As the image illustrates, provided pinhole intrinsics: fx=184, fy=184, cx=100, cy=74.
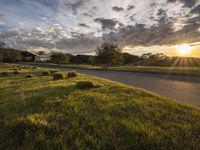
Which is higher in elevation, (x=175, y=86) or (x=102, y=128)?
(x=102, y=128)

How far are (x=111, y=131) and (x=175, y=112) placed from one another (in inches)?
105

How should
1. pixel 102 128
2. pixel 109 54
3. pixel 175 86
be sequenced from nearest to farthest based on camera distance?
pixel 102 128, pixel 175 86, pixel 109 54

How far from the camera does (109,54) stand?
5556 cm

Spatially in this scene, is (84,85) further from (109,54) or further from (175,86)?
(109,54)

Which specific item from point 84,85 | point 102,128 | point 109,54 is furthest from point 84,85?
point 109,54

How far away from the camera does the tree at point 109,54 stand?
55719 mm

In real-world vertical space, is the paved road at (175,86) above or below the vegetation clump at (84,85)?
below

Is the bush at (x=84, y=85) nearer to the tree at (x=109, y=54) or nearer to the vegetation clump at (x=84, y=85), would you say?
the vegetation clump at (x=84, y=85)

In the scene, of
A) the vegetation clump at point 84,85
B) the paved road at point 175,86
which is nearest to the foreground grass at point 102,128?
the paved road at point 175,86

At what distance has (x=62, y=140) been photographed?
376cm

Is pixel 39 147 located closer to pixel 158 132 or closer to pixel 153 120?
pixel 158 132

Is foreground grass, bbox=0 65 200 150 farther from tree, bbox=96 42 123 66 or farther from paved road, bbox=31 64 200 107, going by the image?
tree, bbox=96 42 123 66

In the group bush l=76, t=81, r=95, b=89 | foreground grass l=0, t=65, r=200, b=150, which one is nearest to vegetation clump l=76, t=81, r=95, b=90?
bush l=76, t=81, r=95, b=89

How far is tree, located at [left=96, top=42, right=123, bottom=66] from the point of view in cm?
5572
